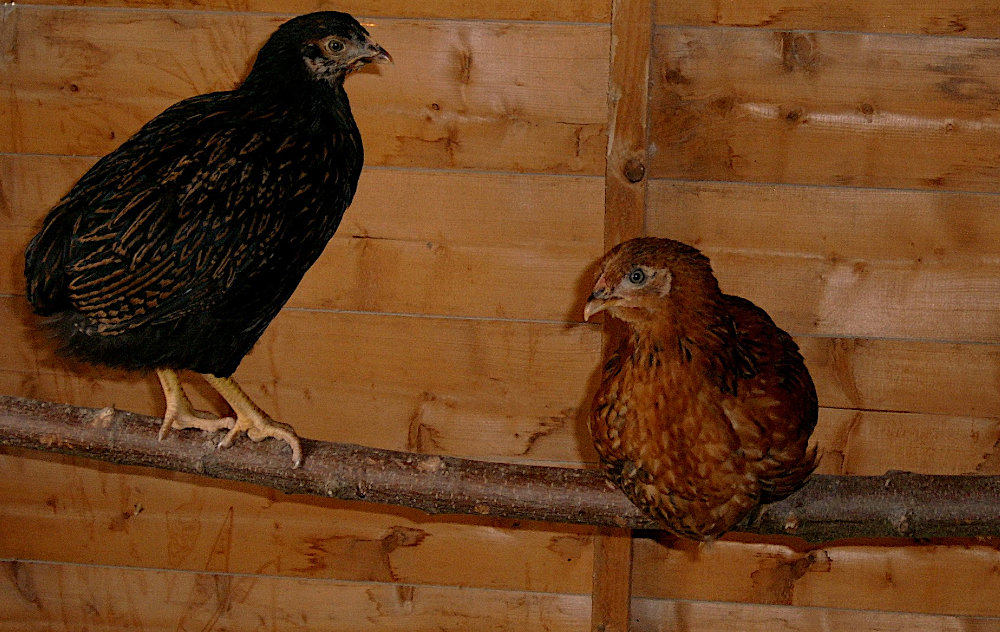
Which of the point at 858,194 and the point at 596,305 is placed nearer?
the point at 596,305

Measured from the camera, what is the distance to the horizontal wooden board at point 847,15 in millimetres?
2150

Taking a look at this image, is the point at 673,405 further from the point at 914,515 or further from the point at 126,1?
the point at 126,1

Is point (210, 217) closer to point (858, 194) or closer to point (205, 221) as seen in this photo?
point (205, 221)

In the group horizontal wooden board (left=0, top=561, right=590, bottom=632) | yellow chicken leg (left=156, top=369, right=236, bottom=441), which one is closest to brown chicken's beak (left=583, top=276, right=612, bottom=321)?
yellow chicken leg (left=156, top=369, right=236, bottom=441)

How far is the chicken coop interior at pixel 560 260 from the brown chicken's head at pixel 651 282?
0.78 metres

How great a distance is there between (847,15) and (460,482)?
139 centimetres

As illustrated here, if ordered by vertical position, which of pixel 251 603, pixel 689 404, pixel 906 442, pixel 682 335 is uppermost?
pixel 682 335

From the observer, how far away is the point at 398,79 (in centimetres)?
224

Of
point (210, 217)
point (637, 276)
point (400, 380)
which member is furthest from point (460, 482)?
point (400, 380)

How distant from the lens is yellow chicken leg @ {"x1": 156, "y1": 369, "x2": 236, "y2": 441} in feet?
5.71

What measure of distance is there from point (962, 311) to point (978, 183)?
0.30 metres

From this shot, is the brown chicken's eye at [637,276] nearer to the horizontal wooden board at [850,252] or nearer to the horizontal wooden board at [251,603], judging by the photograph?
the horizontal wooden board at [850,252]

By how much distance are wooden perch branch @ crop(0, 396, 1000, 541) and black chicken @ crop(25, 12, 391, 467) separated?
0.53ft

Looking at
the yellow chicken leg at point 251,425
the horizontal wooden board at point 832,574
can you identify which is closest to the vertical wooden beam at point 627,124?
the horizontal wooden board at point 832,574
